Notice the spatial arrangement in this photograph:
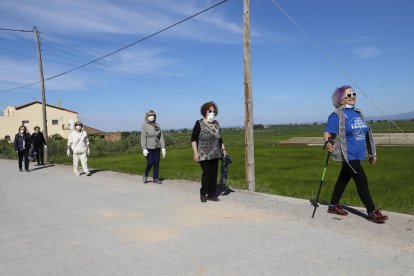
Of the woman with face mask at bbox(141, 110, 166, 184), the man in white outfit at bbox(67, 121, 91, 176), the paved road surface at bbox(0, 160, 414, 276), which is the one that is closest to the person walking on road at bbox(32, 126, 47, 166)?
the man in white outfit at bbox(67, 121, 91, 176)

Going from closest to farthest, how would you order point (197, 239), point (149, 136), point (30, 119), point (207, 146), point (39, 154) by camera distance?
point (197, 239) < point (207, 146) < point (149, 136) < point (39, 154) < point (30, 119)

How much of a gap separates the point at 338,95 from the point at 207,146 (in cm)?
266

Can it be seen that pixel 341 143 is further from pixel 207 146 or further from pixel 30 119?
pixel 30 119

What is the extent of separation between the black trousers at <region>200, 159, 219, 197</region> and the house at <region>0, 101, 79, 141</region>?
200 ft

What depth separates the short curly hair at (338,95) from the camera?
19.2 ft

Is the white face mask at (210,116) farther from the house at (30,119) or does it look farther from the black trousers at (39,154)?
the house at (30,119)

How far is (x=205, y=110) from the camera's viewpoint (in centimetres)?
763

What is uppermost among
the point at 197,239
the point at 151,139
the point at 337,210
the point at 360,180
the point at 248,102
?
the point at 248,102

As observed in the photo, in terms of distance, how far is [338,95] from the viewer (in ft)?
19.4

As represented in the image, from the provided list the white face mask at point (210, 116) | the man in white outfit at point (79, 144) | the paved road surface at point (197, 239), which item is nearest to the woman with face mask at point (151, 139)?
the paved road surface at point (197, 239)

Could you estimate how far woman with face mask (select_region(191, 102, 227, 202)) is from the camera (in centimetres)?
755

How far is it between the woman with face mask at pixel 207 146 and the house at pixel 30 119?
200ft

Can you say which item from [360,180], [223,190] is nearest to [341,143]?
[360,180]

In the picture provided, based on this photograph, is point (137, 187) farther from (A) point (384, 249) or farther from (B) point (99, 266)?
(A) point (384, 249)
